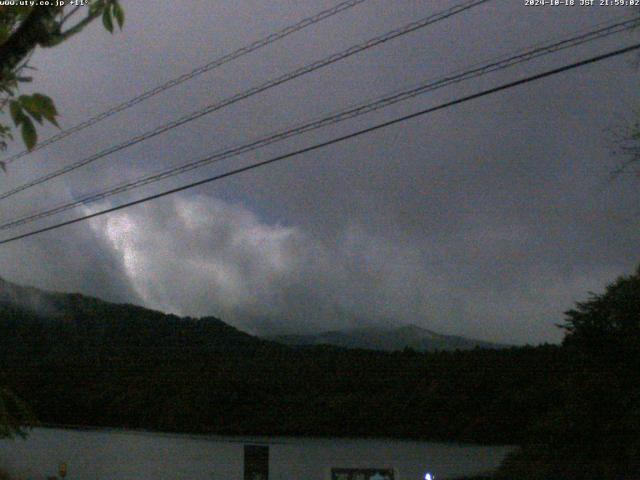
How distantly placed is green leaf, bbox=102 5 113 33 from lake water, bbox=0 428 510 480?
7567 mm

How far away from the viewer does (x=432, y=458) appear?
12.6 meters

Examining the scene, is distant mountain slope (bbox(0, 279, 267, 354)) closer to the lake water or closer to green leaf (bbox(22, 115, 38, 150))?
the lake water

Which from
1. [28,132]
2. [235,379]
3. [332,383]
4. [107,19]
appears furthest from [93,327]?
[28,132]

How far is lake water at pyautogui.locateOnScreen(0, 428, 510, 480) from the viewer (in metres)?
12.5

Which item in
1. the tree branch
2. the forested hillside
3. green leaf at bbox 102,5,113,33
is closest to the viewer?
the tree branch

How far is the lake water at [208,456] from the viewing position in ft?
41.0

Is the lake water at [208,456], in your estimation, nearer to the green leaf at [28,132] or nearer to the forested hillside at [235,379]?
the forested hillside at [235,379]

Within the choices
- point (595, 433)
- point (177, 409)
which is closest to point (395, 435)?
point (595, 433)

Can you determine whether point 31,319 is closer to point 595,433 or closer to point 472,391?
point 472,391

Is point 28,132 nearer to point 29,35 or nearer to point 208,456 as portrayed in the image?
point 29,35

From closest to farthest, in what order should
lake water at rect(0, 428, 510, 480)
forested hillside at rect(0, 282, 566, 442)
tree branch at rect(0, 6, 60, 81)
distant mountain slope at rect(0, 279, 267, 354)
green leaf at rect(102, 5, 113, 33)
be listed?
tree branch at rect(0, 6, 60, 81) → green leaf at rect(102, 5, 113, 33) → lake water at rect(0, 428, 510, 480) → forested hillside at rect(0, 282, 566, 442) → distant mountain slope at rect(0, 279, 267, 354)

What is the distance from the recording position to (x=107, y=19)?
130 inches

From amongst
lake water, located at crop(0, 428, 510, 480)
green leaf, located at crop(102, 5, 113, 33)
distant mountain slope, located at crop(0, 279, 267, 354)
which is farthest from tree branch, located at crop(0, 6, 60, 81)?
distant mountain slope, located at crop(0, 279, 267, 354)

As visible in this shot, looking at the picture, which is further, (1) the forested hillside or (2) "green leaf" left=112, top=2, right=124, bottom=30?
(1) the forested hillside
